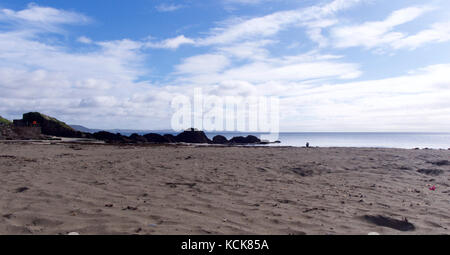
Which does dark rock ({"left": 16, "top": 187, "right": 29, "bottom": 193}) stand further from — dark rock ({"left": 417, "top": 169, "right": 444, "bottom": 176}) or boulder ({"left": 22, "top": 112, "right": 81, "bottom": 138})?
boulder ({"left": 22, "top": 112, "right": 81, "bottom": 138})

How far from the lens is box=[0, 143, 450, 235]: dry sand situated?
4.07m

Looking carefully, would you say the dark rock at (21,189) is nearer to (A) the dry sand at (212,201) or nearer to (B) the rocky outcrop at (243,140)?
(A) the dry sand at (212,201)

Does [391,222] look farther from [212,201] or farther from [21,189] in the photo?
[21,189]

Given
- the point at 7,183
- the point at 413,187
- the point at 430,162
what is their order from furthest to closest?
the point at 430,162 < the point at 413,187 < the point at 7,183

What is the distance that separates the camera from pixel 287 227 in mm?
4121

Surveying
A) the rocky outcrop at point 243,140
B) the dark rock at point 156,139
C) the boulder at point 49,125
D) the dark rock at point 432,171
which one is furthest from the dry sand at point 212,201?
the rocky outcrop at point 243,140

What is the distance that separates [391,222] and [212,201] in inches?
116

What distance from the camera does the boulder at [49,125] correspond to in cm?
3822

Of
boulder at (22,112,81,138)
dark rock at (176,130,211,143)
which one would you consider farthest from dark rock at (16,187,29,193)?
dark rock at (176,130,211,143)

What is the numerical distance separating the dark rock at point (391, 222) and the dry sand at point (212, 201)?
0.24 ft

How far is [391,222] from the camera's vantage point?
4.54m
